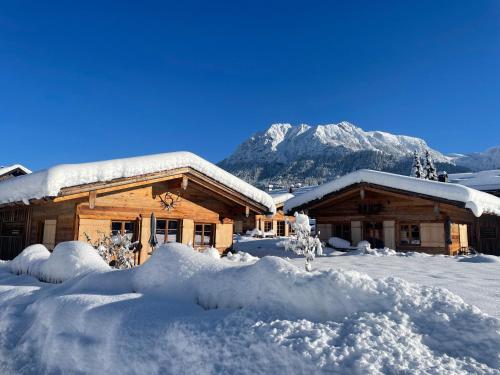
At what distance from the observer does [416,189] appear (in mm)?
14195

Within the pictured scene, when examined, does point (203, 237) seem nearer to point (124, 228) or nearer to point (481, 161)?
point (124, 228)

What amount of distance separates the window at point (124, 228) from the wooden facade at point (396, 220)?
8.68 metres

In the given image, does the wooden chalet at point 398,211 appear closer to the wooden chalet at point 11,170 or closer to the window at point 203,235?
the window at point 203,235

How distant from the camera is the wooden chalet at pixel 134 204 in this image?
9.18 metres

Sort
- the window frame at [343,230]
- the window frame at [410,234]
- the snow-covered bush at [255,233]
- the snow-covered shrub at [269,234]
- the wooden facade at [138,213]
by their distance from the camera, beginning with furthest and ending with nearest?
the snow-covered shrub at [269,234]
the snow-covered bush at [255,233]
the window frame at [343,230]
the window frame at [410,234]
the wooden facade at [138,213]

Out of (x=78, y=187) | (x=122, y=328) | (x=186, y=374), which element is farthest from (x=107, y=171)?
(x=186, y=374)

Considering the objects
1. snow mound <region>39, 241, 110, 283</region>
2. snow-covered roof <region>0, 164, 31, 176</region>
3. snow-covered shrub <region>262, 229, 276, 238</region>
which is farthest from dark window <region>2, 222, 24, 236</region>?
snow-covered shrub <region>262, 229, 276, 238</region>

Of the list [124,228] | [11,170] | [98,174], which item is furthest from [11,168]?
[98,174]

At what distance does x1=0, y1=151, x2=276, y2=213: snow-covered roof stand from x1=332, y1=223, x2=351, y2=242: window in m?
6.94

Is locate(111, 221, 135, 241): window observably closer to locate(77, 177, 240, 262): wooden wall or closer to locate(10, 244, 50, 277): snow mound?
locate(77, 177, 240, 262): wooden wall

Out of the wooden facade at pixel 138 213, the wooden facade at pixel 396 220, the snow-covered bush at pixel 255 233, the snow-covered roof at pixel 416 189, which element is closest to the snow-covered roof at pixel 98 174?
the wooden facade at pixel 138 213

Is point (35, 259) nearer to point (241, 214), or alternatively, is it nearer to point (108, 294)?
point (108, 294)

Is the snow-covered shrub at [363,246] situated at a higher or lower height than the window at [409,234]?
lower

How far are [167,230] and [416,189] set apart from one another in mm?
9738
